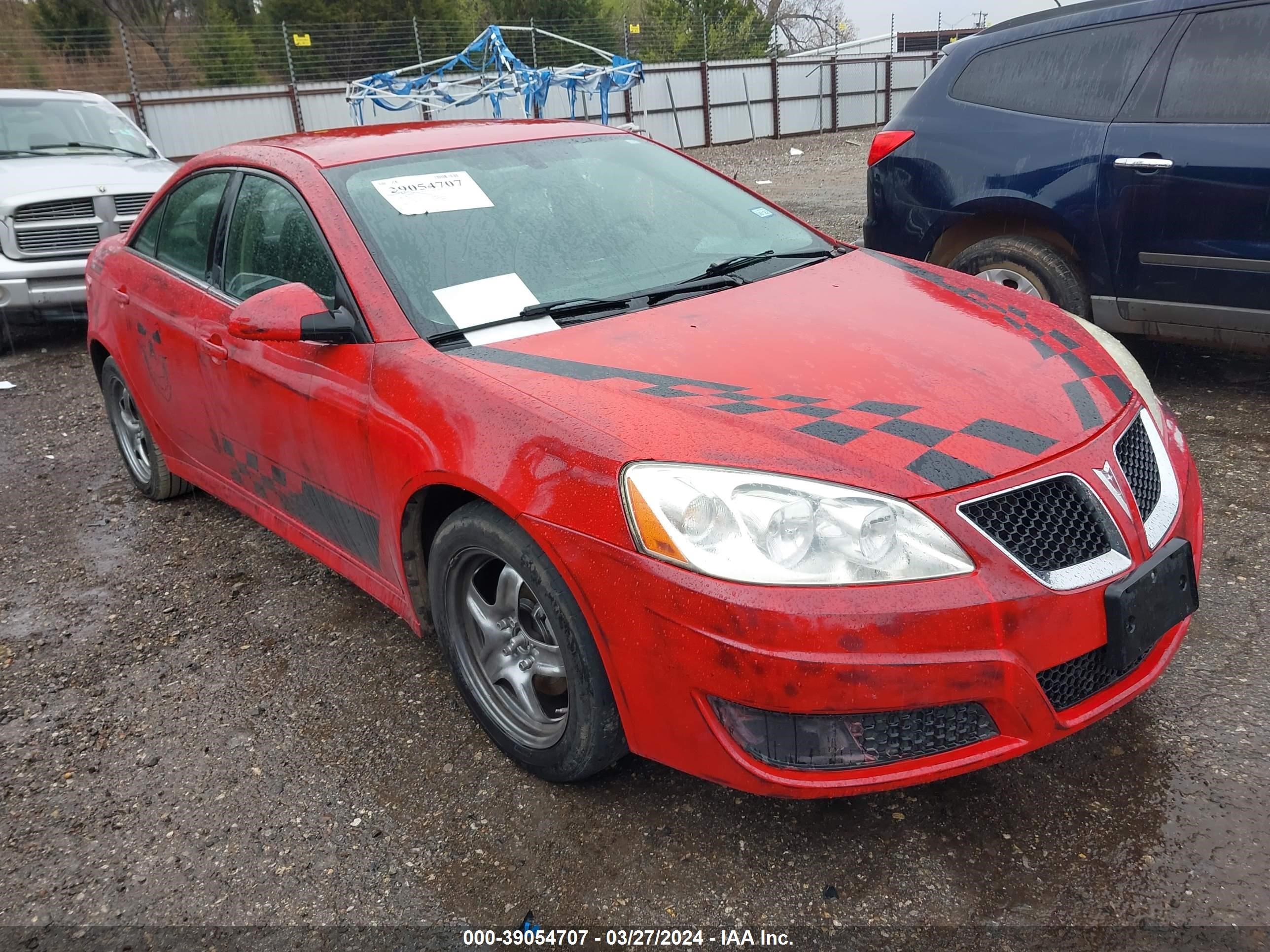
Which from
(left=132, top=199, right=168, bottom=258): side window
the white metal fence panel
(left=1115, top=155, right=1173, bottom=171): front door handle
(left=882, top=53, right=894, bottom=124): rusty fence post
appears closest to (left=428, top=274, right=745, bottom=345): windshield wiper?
(left=132, top=199, right=168, bottom=258): side window

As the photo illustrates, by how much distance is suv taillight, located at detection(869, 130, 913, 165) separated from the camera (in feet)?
17.1

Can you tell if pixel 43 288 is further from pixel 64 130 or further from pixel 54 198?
pixel 64 130

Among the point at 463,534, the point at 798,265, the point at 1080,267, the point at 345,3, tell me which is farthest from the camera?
the point at 345,3

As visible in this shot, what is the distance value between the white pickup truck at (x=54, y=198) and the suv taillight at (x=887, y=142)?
19.1ft

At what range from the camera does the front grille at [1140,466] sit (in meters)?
2.22

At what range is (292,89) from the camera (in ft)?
70.6

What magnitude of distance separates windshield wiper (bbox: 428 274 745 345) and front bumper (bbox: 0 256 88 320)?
627cm

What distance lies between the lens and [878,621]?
74.2 inches

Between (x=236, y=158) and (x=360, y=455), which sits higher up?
(x=236, y=158)

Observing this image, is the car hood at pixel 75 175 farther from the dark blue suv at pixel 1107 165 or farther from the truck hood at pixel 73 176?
the dark blue suv at pixel 1107 165

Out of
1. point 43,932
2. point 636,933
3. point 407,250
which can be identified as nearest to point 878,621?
point 636,933

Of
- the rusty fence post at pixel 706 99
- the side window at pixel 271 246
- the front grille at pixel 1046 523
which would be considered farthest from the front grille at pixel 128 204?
the rusty fence post at pixel 706 99

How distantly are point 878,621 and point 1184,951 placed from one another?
0.84m

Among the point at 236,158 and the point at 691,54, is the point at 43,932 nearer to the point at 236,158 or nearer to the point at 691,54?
the point at 236,158
